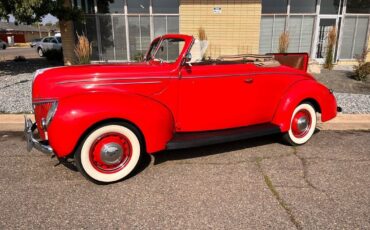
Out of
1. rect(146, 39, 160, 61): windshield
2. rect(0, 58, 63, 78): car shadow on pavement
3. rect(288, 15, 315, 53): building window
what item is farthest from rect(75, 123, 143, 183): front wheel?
rect(288, 15, 315, 53): building window

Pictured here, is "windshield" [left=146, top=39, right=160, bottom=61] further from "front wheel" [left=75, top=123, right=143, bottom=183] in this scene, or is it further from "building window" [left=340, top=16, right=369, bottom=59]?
"building window" [left=340, top=16, right=369, bottom=59]

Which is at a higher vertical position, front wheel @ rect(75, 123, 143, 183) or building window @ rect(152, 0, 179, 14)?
building window @ rect(152, 0, 179, 14)

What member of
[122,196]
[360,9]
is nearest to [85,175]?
[122,196]

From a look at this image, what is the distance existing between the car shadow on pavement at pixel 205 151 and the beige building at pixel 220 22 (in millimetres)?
8241

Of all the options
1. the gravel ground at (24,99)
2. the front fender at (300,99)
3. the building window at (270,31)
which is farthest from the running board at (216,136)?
the building window at (270,31)

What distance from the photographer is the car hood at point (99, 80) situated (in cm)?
352

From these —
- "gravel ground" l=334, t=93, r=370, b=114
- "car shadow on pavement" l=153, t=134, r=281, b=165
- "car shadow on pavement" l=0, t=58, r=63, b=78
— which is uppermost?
"car shadow on pavement" l=0, t=58, r=63, b=78

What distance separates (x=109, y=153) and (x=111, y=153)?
0.08 feet

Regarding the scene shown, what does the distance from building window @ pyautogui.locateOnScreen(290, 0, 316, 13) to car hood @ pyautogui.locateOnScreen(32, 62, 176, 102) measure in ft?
35.0

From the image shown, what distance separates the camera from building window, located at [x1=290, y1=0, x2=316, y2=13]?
12.6 m

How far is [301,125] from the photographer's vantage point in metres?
4.76

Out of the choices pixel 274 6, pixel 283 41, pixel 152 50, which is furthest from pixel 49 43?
pixel 152 50

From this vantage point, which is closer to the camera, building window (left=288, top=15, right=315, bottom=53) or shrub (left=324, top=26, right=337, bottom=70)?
shrub (left=324, top=26, right=337, bottom=70)

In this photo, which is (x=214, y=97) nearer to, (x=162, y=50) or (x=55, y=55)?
(x=162, y=50)
